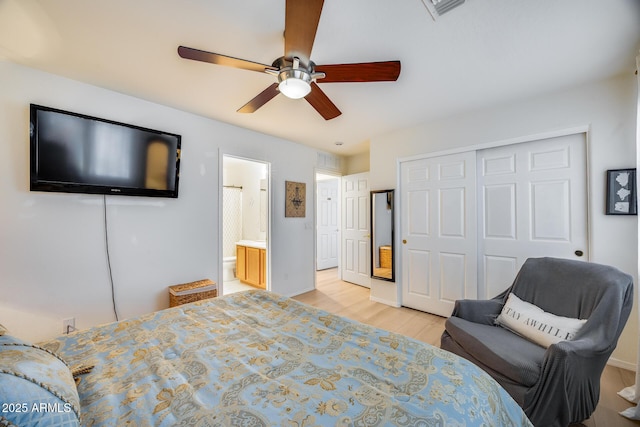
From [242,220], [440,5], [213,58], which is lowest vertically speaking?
[242,220]

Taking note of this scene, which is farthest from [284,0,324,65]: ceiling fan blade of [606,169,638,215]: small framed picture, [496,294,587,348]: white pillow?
[606,169,638,215]: small framed picture

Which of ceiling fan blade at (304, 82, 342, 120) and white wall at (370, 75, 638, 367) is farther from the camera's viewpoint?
white wall at (370, 75, 638, 367)

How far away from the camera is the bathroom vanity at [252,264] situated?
399 cm

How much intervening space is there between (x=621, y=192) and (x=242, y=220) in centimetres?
540

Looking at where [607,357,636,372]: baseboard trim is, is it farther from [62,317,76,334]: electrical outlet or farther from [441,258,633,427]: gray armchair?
[62,317,76,334]: electrical outlet

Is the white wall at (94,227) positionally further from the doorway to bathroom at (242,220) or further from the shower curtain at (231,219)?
the shower curtain at (231,219)

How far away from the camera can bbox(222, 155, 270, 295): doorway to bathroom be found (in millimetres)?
4484

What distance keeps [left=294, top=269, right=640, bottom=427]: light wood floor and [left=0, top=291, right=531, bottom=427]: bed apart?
1.41 metres

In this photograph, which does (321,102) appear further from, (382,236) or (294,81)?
(382,236)

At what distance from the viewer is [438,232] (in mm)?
3186

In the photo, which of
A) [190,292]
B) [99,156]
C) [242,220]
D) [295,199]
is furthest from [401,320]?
[242,220]

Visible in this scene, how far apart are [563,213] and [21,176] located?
4.81 metres

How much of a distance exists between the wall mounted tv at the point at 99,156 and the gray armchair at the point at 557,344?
10.1 ft

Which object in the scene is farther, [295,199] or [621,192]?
[295,199]
